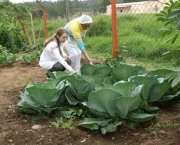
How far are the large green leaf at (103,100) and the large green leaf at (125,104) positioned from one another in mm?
47

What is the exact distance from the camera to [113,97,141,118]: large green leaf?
2.49 metres

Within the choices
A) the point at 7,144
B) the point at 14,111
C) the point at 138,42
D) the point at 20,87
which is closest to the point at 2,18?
the point at 138,42

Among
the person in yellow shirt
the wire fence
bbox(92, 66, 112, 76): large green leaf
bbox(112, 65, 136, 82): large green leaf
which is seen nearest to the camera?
bbox(112, 65, 136, 82): large green leaf

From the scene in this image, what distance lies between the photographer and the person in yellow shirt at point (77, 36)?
456cm

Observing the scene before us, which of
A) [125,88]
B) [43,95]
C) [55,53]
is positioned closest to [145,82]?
[125,88]

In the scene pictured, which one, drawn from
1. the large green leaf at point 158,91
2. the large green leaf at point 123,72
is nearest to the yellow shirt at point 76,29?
the large green leaf at point 123,72

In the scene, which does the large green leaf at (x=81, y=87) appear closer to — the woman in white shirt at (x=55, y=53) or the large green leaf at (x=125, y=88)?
the large green leaf at (x=125, y=88)

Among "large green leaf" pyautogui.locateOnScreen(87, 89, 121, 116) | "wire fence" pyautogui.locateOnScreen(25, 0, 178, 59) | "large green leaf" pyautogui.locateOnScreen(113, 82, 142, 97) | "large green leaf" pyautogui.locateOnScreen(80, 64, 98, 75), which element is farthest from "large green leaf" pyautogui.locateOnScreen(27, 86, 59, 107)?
"wire fence" pyautogui.locateOnScreen(25, 0, 178, 59)

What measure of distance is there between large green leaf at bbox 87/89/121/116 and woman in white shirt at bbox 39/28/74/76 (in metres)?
1.42

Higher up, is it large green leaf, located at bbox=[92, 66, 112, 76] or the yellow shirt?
the yellow shirt

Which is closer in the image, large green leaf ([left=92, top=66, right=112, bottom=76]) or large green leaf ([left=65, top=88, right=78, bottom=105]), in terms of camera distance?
large green leaf ([left=65, top=88, right=78, bottom=105])

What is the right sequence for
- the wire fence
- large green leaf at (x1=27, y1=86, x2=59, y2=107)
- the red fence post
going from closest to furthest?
large green leaf at (x1=27, y1=86, x2=59, y2=107) < the red fence post < the wire fence

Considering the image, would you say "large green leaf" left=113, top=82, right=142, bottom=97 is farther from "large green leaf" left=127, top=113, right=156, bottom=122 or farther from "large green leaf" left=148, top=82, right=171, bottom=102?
"large green leaf" left=148, top=82, right=171, bottom=102

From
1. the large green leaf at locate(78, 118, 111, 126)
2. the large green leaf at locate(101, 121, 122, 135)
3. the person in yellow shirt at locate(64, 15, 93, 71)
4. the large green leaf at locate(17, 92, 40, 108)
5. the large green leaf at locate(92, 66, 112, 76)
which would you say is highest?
the person in yellow shirt at locate(64, 15, 93, 71)
